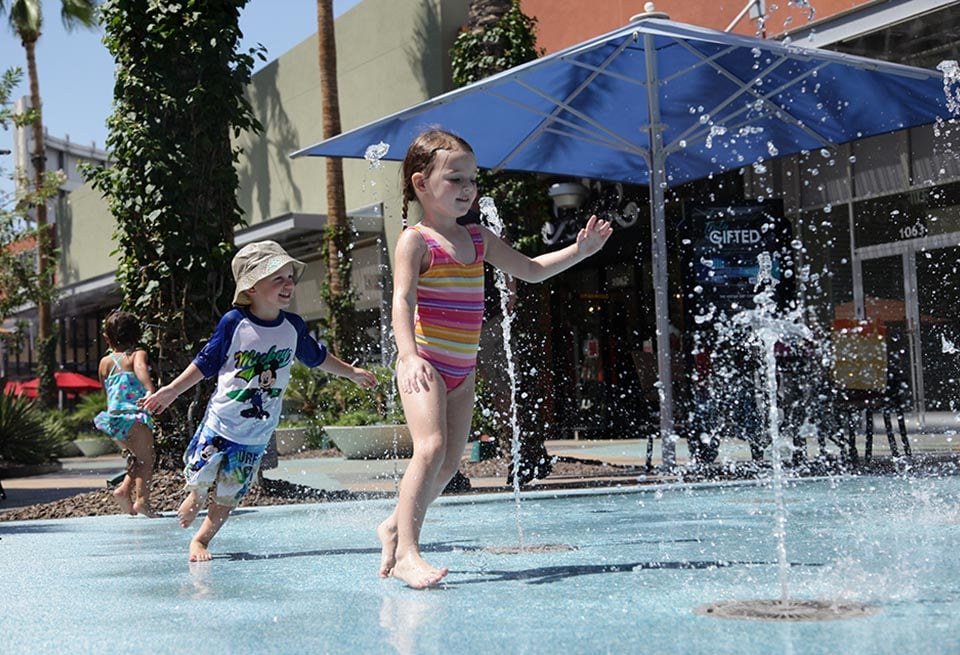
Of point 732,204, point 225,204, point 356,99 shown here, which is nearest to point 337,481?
point 225,204

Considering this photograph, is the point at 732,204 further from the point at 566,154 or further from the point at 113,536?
the point at 113,536

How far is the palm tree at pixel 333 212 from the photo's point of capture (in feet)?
64.5

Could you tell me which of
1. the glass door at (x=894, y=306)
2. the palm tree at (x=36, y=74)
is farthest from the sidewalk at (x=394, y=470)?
the palm tree at (x=36, y=74)

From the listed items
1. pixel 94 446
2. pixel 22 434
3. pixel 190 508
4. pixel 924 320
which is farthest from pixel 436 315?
pixel 94 446

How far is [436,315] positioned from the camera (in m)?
4.34

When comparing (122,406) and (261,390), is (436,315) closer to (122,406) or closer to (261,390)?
(261,390)

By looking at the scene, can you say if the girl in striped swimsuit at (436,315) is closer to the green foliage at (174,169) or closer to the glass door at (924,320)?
the green foliage at (174,169)

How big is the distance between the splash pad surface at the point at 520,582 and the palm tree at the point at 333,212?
41.0ft

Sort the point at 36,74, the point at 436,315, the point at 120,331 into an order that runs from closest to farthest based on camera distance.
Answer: the point at 436,315
the point at 120,331
the point at 36,74

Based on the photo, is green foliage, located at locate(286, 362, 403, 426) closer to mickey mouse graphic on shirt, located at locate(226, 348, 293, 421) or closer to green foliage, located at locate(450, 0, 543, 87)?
green foliage, located at locate(450, 0, 543, 87)

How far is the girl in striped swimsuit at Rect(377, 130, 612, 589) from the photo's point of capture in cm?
411

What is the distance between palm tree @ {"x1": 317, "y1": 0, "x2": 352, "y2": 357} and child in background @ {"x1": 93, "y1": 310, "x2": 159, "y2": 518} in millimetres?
11780

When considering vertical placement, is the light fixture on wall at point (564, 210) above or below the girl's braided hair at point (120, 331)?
above

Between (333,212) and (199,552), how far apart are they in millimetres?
15268
